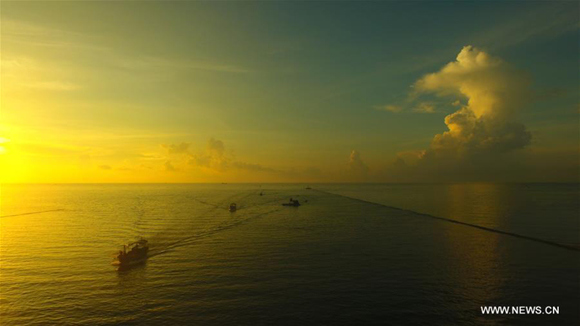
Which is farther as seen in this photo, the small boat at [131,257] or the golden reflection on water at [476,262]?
the small boat at [131,257]

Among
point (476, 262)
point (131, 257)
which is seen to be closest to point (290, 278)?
point (131, 257)

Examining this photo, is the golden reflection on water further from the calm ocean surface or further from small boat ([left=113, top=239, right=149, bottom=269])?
small boat ([left=113, top=239, right=149, bottom=269])

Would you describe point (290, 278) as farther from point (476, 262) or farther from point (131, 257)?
point (476, 262)

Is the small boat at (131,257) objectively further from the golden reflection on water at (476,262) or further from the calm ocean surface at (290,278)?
the golden reflection on water at (476,262)

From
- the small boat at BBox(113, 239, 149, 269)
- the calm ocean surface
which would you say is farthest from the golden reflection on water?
the small boat at BBox(113, 239, 149, 269)

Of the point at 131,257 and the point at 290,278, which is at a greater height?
the point at 131,257

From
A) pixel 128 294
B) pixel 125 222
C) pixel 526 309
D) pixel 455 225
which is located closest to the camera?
pixel 526 309

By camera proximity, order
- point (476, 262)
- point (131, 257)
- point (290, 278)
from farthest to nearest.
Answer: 1. point (476, 262)
2. point (131, 257)
3. point (290, 278)

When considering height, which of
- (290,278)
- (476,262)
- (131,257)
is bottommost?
(290,278)

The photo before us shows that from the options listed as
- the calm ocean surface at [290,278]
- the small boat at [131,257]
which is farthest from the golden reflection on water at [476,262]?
the small boat at [131,257]

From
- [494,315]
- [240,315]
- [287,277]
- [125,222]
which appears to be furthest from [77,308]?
[125,222]

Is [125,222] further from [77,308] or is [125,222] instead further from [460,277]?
[460,277]
